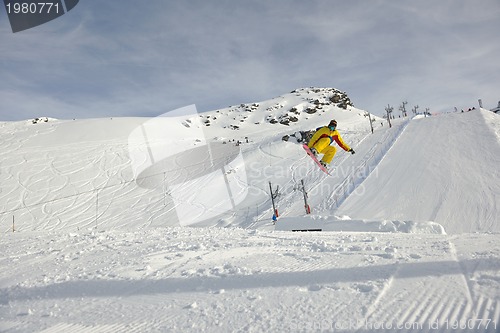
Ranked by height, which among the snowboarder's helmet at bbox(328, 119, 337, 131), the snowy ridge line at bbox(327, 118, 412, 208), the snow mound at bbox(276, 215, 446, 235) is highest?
the snowboarder's helmet at bbox(328, 119, 337, 131)

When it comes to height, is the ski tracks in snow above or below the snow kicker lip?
above

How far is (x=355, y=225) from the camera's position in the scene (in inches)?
408

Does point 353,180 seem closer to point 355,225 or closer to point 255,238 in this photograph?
point 355,225

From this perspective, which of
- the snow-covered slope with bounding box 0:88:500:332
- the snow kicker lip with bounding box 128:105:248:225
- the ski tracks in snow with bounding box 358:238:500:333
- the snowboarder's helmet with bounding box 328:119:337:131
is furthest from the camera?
the snow kicker lip with bounding box 128:105:248:225

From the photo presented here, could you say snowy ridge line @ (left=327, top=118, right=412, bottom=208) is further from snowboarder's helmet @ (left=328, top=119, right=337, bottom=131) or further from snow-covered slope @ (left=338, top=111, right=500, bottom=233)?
snowboarder's helmet @ (left=328, top=119, right=337, bottom=131)

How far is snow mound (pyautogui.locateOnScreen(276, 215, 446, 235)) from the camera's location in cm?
929

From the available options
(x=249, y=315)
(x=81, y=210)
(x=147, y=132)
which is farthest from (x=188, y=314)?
(x=147, y=132)

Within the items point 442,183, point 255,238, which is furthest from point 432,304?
point 442,183

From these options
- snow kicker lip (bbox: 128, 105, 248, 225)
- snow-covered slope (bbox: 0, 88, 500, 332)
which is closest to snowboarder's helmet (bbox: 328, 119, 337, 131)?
snow-covered slope (bbox: 0, 88, 500, 332)

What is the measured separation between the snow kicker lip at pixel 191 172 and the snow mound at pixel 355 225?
12622 millimetres

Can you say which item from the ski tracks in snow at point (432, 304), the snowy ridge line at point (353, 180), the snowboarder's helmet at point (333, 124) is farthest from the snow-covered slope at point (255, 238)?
the snowboarder's helmet at point (333, 124)

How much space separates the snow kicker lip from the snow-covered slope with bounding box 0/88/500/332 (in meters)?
0.22

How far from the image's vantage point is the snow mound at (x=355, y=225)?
929 cm

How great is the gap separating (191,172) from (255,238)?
97.9 feet
